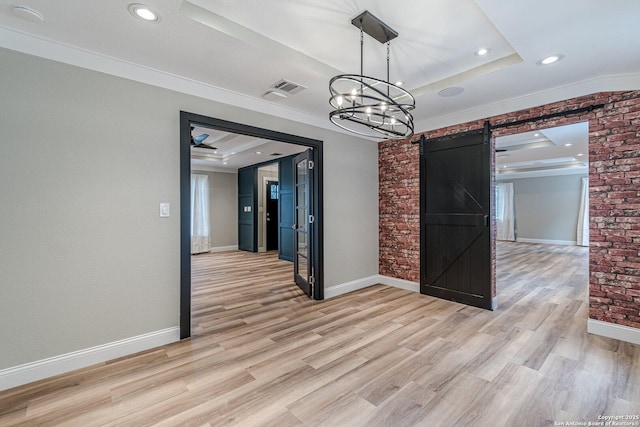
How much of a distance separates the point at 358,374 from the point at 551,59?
3217 millimetres

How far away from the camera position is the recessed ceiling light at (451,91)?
3180 mm

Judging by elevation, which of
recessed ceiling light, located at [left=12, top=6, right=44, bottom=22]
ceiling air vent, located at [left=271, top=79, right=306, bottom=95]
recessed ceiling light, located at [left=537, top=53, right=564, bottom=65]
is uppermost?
ceiling air vent, located at [left=271, top=79, right=306, bottom=95]

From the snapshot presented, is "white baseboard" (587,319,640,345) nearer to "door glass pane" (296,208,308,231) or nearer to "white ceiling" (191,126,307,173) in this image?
"door glass pane" (296,208,308,231)

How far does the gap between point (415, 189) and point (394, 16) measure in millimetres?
2778

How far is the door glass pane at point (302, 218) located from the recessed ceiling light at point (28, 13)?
326cm

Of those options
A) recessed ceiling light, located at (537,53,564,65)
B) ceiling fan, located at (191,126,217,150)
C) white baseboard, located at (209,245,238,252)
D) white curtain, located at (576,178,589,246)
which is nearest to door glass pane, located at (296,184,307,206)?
ceiling fan, located at (191,126,217,150)

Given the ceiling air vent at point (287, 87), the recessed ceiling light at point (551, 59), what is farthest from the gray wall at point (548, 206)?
the ceiling air vent at point (287, 87)

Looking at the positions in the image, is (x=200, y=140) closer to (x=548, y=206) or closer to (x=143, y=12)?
(x=143, y=12)

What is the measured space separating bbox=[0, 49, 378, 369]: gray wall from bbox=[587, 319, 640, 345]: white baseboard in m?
4.26

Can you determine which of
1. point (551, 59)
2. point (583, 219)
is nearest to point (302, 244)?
point (551, 59)

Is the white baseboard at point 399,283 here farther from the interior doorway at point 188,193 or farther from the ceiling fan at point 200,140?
the ceiling fan at point 200,140

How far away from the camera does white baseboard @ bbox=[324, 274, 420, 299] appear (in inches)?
169

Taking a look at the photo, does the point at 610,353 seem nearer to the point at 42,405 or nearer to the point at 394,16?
the point at 394,16

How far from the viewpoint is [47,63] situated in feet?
7.42
